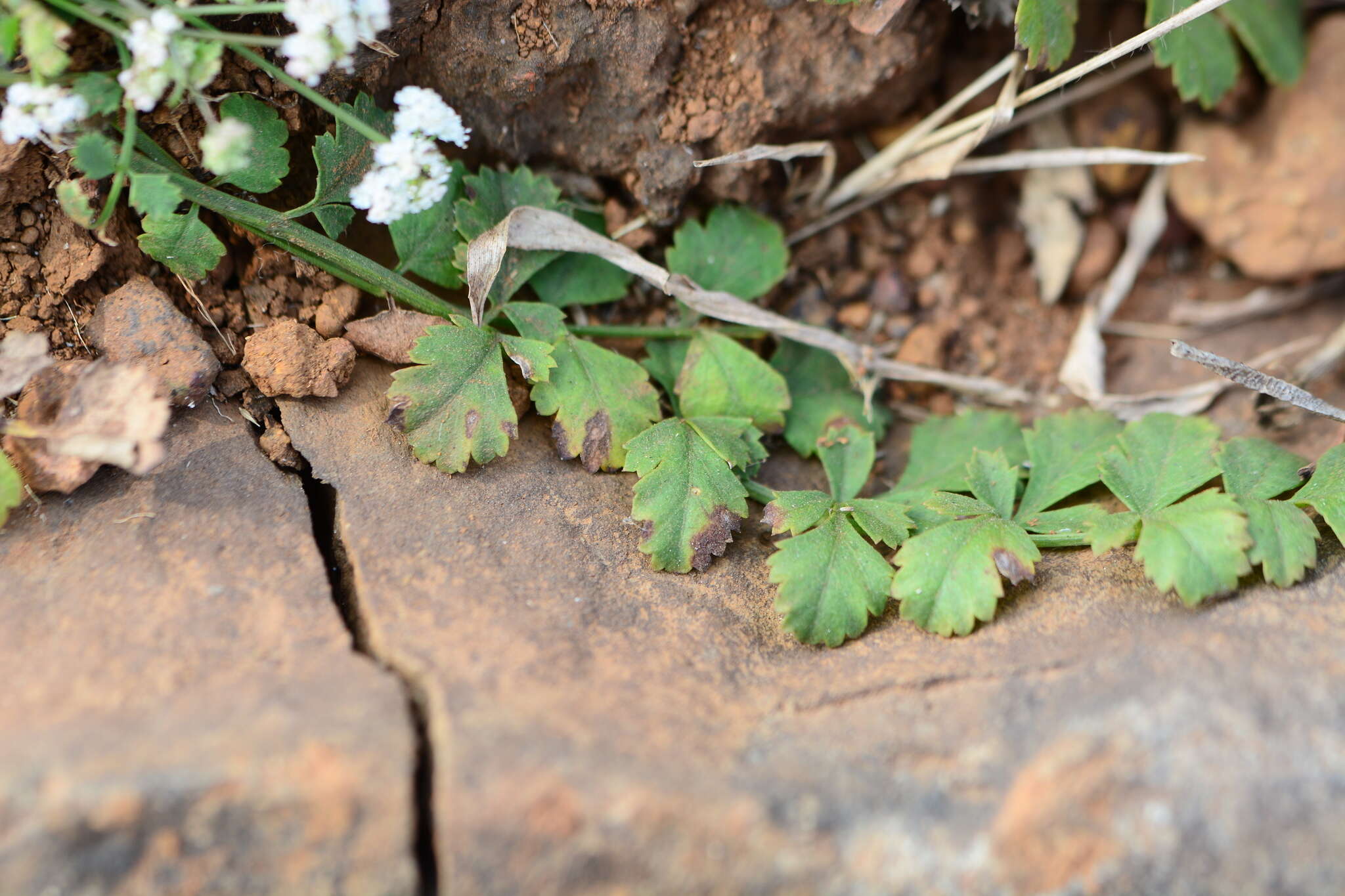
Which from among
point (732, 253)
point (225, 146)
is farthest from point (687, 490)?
point (225, 146)

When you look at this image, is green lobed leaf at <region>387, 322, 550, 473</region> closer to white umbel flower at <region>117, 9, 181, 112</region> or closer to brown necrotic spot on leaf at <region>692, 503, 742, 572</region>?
brown necrotic spot on leaf at <region>692, 503, 742, 572</region>

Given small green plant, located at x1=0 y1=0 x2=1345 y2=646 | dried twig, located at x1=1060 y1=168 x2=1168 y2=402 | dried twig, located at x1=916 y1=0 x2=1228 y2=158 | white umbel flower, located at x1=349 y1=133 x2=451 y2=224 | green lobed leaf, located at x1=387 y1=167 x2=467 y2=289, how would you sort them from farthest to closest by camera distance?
dried twig, located at x1=1060 y1=168 x2=1168 y2=402
green lobed leaf, located at x1=387 y1=167 x2=467 y2=289
dried twig, located at x1=916 y1=0 x2=1228 y2=158
white umbel flower, located at x1=349 y1=133 x2=451 y2=224
small green plant, located at x1=0 y1=0 x2=1345 y2=646

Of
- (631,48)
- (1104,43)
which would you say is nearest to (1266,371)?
(1104,43)

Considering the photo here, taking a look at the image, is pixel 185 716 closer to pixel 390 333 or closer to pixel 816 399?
pixel 390 333

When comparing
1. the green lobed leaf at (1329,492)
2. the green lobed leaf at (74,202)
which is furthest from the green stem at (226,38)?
the green lobed leaf at (1329,492)

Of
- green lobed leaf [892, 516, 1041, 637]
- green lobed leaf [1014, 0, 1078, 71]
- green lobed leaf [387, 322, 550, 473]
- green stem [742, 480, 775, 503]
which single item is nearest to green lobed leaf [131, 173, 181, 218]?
green lobed leaf [387, 322, 550, 473]

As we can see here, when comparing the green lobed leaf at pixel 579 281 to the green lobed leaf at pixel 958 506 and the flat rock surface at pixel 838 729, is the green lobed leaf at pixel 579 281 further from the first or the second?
the green lobed leaf at pixel 958 506
